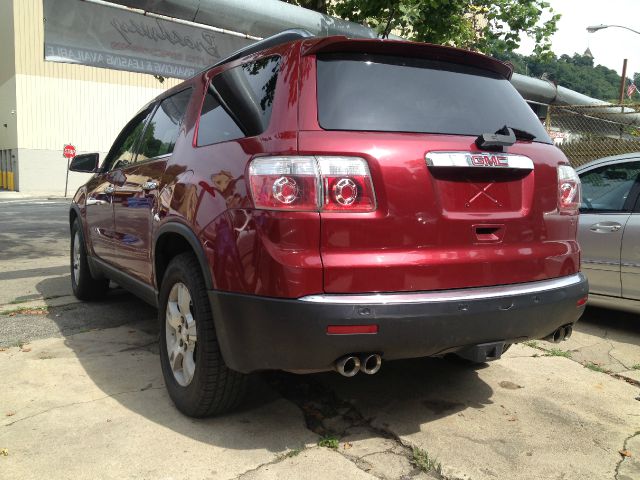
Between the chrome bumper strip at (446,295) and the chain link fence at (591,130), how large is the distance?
5431 mm

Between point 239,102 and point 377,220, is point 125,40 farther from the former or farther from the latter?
point 377,220

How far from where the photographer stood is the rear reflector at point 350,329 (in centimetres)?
231

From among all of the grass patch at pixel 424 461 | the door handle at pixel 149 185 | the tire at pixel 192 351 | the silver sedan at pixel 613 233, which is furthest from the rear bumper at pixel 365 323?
the silver sedan at pixel 613 233

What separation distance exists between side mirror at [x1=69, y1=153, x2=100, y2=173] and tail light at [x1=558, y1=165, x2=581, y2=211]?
4.00 meters

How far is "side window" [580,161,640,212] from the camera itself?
16.2ft

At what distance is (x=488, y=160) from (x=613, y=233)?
2.80 metres

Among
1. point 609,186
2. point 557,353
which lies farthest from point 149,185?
point 609,186

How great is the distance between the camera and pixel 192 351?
2961 millimetres

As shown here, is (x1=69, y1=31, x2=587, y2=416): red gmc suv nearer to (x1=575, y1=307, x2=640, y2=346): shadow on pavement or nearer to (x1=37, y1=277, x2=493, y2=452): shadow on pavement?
(x1=37, y1=277, x2=493, y2=452): shadow on pavement

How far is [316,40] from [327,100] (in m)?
0.33

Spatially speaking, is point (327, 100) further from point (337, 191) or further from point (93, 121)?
point (93, 121)

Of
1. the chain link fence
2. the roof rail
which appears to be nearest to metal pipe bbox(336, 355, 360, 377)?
the roof rail

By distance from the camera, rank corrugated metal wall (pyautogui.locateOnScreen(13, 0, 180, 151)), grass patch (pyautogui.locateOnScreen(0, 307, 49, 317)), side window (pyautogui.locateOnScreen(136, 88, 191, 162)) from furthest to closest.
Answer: corrugated metal wall (pyautogui.locateOnScreen(13, 0, 180, 151)), grass patch (pyautogui.locateOnScreen(0, 307, 49, 317)), side window (pyautogui.locateOnScreen(136, 88, 191, 162))

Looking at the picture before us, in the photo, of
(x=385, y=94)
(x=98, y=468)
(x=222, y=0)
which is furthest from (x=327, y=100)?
(x=222, y=0)
